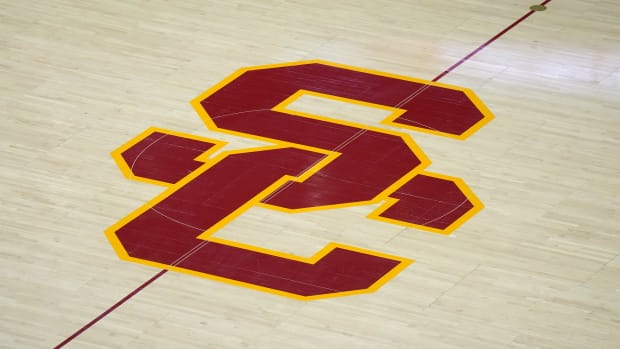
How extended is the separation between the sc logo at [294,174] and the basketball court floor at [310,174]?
0.02 m

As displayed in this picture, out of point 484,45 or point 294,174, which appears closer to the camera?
point 294,174

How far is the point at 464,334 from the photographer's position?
753 centimetres

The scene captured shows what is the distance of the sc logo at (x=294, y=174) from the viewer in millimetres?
8117

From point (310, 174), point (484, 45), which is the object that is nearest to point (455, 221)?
point (310, 174)

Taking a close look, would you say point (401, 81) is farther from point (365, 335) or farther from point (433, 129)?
point (365, 335)

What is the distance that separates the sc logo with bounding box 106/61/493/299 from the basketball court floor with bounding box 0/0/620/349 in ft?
0.05

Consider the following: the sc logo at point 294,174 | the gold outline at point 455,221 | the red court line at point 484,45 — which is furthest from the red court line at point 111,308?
the red court line at point 484,45

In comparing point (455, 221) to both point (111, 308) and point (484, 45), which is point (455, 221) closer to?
point (111, 308)

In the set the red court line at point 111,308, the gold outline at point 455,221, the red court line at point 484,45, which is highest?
the red court line at point 484,45

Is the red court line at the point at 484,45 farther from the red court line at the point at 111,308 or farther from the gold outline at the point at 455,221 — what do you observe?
the red court line at the point at 111,308

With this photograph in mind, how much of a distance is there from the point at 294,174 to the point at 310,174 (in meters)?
0.10

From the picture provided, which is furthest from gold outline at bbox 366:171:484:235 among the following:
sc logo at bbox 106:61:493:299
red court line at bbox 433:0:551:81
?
red court line at bbox 433:0:551:81

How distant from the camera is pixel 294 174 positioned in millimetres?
8945

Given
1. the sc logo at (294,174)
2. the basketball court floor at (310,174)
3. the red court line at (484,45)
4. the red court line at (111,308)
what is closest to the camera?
the red court line at (111,308)
